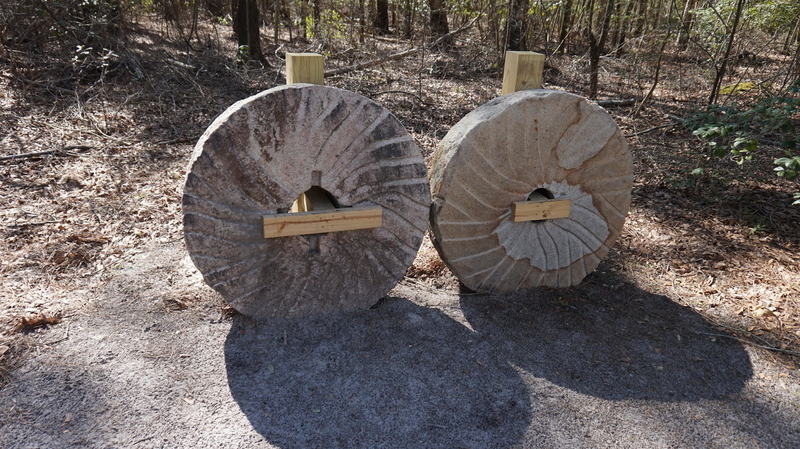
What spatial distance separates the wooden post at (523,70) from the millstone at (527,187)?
20 centimetres

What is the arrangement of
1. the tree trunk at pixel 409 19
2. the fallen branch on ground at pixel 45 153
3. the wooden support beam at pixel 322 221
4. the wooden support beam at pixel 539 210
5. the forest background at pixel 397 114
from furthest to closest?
1. the tree trunk at pixel 409 19
2. the fallen branch on ground at pixel 45 153
3. the forest background at pixel 397 114
4. the wooden support beam at pixel 539 210
5. the wooden support beam at pixel 322 221

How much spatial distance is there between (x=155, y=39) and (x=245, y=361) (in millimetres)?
7141

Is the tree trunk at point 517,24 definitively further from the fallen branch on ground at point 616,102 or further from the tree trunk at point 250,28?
the tree trunk at point 250,28

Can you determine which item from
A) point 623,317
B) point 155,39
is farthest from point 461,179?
point 155,39

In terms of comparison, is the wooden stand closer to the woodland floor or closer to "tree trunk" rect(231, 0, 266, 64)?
the woodland floor

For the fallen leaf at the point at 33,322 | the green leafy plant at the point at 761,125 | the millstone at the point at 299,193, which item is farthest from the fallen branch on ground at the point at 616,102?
the fallen leaf at the point at 33,322

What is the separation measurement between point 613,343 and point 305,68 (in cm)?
221

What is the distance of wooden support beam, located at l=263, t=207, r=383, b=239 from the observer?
2.66 metres

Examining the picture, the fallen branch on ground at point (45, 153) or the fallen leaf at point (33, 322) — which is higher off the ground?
the fallen branch on ground at point (45, 153)

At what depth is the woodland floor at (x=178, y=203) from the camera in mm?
3176

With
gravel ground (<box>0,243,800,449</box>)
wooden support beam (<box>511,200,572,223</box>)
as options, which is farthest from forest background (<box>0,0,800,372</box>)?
wooden support beam (<box>511,200,572,223</box>)

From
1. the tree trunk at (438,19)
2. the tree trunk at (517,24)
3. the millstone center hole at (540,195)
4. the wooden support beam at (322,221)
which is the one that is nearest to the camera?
the wooden support beam at (322,221)

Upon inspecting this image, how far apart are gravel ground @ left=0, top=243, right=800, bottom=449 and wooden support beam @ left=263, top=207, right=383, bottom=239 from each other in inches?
20.6

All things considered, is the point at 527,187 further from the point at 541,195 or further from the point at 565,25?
the point at 565,25
